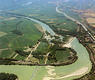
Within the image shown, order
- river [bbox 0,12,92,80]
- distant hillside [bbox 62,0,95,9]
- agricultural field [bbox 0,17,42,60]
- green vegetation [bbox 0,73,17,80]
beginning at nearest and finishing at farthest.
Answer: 1. green vegetation [bbox 0,73,17,80]
2. river [bbox 0,12,92,80]
3. agricultural field [bbox 0,17,42,60]
4. distant hillside [bbox 62,0,95,9]

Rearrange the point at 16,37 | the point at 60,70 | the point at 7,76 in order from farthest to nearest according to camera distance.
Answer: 1. the point at 16,37
2. the point at 60,70
3. the point at 7,76

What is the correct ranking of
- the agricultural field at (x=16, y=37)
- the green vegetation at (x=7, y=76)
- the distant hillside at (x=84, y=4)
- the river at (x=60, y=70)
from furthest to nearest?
the distant hillside at (x=84, y=4)
the agricultural field at (x=16, y=37)
the river at (x=60, y=70)
the green vegetation at (x=7, y=76)

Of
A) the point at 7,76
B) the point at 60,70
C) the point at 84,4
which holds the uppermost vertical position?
the point at 84,4

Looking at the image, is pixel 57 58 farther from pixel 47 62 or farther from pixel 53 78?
pixel 53 78

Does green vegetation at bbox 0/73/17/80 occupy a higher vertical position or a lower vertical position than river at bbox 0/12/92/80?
higher

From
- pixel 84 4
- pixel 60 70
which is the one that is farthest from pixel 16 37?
pixel 84 4

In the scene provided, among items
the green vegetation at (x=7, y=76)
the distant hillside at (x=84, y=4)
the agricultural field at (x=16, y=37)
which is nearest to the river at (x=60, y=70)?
the green vegetation at (x=7, y=76)

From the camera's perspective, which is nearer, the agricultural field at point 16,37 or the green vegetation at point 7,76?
the green vegetation at point 7,76

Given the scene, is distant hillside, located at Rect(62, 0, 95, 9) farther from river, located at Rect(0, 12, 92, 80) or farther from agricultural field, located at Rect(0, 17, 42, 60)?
river, located at Rect(0, 12, 92, 80)

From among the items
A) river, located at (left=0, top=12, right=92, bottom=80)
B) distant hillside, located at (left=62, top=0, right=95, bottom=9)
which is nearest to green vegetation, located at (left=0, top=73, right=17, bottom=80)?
river, located at (left=0, top=12, right=92, bottom=80)

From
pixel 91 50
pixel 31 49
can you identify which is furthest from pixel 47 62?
pixel 91 50

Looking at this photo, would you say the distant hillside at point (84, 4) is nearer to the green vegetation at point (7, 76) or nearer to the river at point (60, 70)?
the river at point (60, 70)

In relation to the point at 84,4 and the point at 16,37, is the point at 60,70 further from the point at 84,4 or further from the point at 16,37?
the point at 84,4
